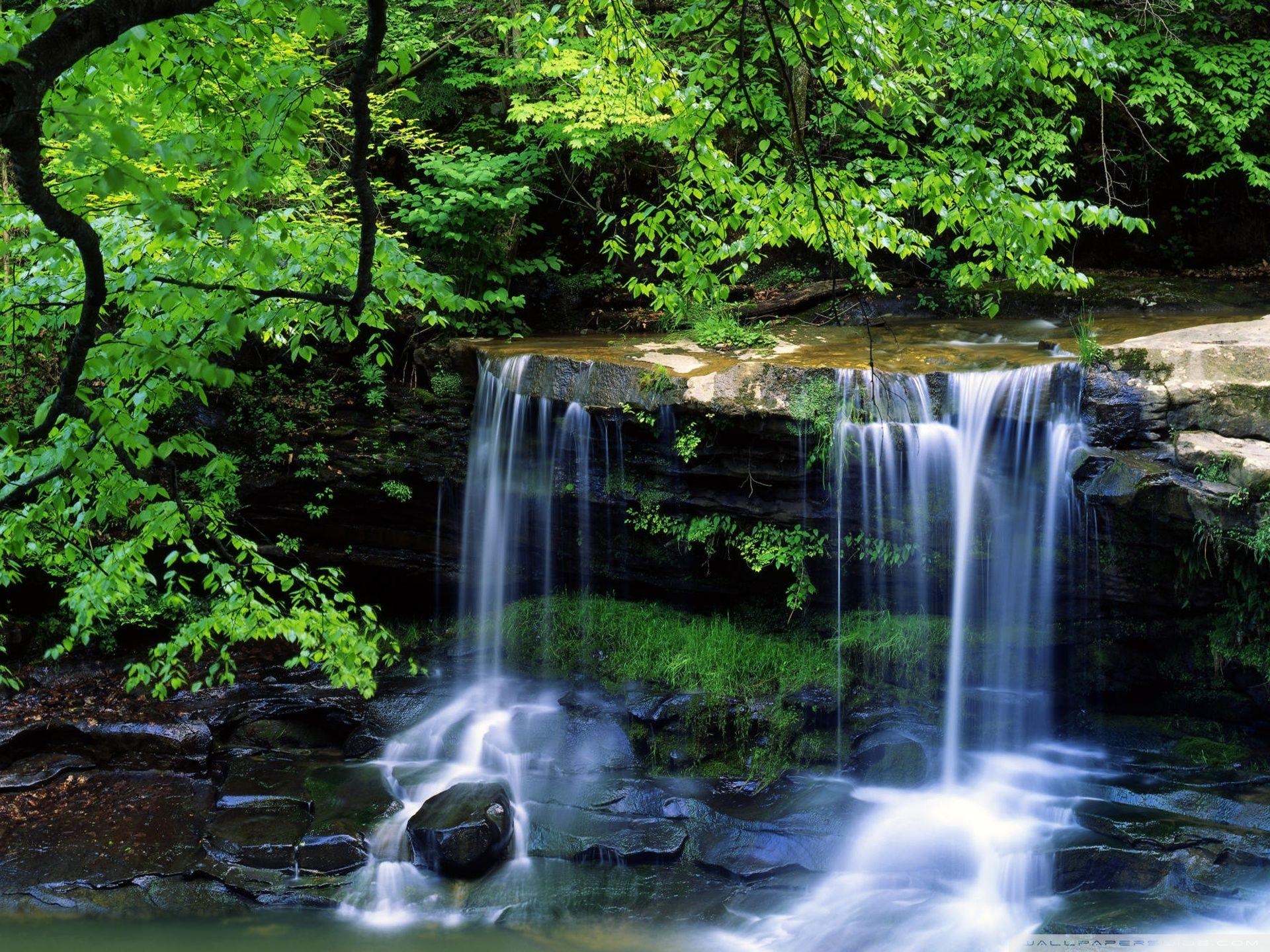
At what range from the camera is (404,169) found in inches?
514

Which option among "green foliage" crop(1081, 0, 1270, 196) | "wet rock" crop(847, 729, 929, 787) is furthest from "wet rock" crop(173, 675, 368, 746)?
"green foliage" crop(1081, 0, 1270, 196)

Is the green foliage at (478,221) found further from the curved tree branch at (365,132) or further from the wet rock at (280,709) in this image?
the curved tree branch at (365,132)

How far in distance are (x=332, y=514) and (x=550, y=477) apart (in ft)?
8.31

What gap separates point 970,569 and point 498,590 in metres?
4.71

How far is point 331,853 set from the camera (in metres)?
7.00

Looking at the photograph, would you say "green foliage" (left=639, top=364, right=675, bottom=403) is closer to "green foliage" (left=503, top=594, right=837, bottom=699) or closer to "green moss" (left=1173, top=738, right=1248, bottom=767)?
"green foliage" (left=503, top=594, right=837, bottom=699)

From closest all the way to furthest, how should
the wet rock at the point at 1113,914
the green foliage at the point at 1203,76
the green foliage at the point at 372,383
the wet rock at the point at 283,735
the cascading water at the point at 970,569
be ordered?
the wet rock at the point at 1113,914 < the cascading water at the point at 970,569 < the wet rock at the point at 283,735 < the green foliage at the point at 372,383 < the green foliage at the point at 1203,76

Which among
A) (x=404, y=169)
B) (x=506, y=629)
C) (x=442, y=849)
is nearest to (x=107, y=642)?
(x=506, y=629)

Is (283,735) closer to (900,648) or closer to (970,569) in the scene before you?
(900,648)

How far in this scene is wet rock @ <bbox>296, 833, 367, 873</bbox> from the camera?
6906 millimetres

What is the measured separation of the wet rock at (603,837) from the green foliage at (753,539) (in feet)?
7.69

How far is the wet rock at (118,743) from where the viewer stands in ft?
27.1

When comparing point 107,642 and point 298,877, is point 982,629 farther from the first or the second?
point 107,642

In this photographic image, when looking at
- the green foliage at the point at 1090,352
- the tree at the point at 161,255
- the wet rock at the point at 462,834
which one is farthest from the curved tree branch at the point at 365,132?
the green foliage at the point at 1090,352
